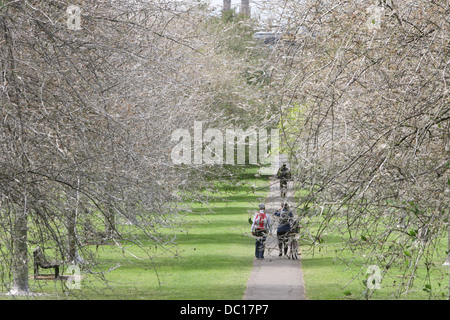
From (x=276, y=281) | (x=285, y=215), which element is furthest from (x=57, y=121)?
(x=276, y=281)

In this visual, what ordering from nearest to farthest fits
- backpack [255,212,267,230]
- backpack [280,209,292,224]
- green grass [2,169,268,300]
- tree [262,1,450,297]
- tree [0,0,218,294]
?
tree [262,1,450,297], backpack [280,209,292,224], tree [0,0,218,294], green grass [2,169,268,300], backpack [255,212,267,230]

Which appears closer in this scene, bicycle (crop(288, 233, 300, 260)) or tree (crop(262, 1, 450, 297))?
tree (crop(262, 1, 450, 297))

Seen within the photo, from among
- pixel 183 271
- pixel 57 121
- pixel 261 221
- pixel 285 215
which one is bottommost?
pixel 183 271

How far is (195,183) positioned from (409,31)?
757 inches

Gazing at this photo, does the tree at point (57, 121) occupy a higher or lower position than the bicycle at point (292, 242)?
higher

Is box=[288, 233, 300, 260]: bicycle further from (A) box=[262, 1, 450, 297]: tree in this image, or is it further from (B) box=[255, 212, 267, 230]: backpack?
(B) box=[255, 212, 267, 230]: backpack

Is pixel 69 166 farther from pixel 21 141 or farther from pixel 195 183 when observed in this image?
pixel 195 183

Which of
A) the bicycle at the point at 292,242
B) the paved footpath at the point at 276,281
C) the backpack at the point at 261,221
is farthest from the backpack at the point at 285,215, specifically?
the backpack at the point at 261,221

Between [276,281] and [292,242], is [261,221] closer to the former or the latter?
[276,281]

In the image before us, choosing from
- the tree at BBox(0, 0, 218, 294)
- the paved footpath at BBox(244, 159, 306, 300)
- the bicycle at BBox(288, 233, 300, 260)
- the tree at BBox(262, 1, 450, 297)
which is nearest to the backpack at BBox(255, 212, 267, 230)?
the paved footpath at BBox(244, 159, 306, 300)

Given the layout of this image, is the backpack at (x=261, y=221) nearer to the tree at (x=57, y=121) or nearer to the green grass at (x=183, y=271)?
the green grass at (x=183, y=271)

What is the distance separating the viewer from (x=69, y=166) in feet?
22.7

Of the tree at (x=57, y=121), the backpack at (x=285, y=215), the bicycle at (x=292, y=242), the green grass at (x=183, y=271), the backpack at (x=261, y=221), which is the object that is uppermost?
the tree at (x=57, y=121)

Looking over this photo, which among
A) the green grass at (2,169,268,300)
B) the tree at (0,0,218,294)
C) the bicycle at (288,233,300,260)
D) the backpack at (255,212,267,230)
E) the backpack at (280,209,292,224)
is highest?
the tree at (0,0,218,294)
